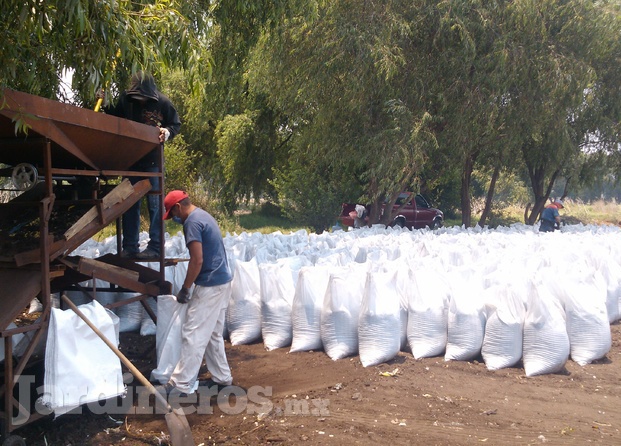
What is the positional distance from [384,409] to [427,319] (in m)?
1.24

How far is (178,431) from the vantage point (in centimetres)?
351

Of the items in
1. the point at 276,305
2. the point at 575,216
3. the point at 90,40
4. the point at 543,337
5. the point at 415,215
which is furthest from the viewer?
the point at 575,216

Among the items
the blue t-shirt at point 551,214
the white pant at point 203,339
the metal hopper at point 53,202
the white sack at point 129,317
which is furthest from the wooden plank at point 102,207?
the blue t-shirt at point 551,214

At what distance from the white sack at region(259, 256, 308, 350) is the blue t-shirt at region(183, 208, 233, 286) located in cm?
106

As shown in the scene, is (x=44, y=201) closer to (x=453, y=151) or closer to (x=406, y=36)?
(x=406, y=36)

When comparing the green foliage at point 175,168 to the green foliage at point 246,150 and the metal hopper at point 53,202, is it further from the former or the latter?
the metal hopper at point 53,202

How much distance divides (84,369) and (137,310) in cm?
243

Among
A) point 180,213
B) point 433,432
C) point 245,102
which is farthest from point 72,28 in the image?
point 245,102

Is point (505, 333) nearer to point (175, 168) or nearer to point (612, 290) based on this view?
point (612, 290)

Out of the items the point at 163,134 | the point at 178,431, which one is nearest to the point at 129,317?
the point at 163,134

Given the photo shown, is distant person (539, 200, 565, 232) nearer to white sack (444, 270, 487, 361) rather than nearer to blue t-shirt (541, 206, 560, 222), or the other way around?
blue t-shirt (541, 206, 560, 222)

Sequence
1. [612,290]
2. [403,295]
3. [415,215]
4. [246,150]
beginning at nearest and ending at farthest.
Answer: [403,295] → [612,290] → [246,150] → [415,215]

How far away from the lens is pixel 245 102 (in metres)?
18.9

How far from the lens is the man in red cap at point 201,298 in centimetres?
437
